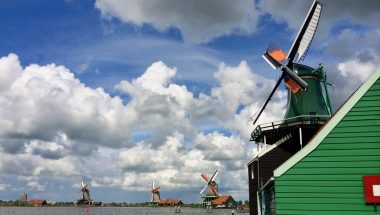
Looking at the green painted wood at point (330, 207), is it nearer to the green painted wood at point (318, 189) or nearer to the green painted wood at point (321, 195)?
the green painted wood at point (321, 195)

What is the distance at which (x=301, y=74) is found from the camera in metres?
33.1

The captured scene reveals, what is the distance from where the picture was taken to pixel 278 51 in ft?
118

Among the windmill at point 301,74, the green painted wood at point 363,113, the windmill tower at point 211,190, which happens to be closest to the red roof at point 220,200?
the windmill tower at point 211,190

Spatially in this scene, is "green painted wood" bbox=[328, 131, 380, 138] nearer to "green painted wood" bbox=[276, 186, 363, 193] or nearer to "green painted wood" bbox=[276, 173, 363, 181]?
"green painted wood" bbox=[276, 173, 363, 181]

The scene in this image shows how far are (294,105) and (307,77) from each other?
2488mm

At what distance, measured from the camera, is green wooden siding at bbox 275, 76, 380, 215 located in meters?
13.7

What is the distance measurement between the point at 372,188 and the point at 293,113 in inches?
739

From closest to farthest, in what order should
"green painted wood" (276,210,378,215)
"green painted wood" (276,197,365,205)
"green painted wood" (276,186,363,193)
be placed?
1. "green painted wood" (276,210,378,215)
2. "green painted wood" (276,197,365,205)
3. "green painted wood" (276,186,363,193)

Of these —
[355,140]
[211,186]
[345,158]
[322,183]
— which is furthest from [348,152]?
[211,186]

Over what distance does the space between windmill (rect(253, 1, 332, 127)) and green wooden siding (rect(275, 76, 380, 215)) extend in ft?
56.0

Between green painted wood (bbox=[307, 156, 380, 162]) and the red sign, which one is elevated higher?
green painted wood (bbox=[307, 156, 380, 162])

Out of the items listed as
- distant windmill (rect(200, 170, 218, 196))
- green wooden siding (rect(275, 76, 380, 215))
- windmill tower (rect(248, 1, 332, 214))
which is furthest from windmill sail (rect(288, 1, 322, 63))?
distant windmill (rect(200, 170, 218, 196))

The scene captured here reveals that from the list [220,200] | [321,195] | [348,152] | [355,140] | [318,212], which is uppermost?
[355,140]

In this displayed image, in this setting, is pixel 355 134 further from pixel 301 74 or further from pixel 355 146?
pixel 301 74
